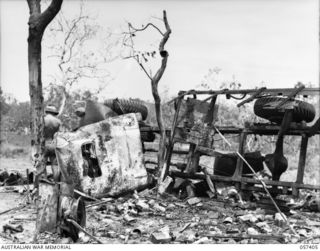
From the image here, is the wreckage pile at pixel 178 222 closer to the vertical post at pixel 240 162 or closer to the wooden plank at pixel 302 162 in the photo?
the vertical post at pixel 240 162

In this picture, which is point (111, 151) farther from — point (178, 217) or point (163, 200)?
point (178, 217)

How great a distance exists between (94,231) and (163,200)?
258cm

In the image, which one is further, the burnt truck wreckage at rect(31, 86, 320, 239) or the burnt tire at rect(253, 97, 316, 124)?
the burnt tire at rect(253, 97, 316, 124)

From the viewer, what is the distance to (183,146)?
998cm

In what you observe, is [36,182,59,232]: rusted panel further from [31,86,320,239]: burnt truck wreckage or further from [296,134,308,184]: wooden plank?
[296,134,308,184]: wooden plank

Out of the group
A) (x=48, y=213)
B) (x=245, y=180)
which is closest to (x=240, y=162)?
(x=245, y=180)

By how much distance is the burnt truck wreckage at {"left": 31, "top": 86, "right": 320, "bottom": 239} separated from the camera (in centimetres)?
836

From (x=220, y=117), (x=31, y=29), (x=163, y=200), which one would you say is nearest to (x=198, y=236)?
(x=163, y=200)

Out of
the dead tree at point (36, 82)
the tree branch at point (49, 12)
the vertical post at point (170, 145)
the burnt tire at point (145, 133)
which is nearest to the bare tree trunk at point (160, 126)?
the vertical post at point (170, 145)

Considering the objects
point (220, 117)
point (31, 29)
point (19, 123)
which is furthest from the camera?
point (19, 123)

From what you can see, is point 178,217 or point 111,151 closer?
point 178,217

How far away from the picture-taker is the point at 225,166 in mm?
10062

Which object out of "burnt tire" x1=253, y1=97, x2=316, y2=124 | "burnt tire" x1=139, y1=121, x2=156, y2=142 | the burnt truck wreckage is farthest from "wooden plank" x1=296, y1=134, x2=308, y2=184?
"burnt tire" x1=139, y1=121, x2=156, y2=142

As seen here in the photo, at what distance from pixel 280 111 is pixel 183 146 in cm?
234
